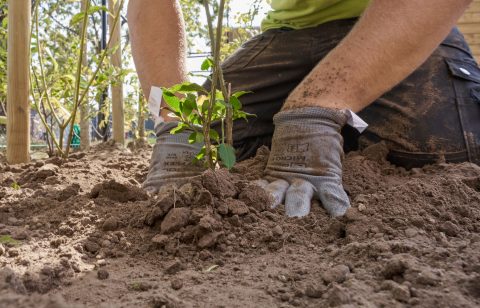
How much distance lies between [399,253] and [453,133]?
1.31 metres

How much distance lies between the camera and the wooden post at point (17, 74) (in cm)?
218

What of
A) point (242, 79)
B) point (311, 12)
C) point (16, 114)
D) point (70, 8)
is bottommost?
point (16, 114)

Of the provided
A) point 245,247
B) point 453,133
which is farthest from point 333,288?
point 453,133

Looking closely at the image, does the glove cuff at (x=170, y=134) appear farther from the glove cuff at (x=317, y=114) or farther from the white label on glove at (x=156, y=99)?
the glove cuff at (x=317, y=114)

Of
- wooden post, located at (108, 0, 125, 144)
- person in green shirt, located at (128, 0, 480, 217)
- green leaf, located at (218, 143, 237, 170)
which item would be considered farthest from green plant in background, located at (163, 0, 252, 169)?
wooden post, located at (108, 0, 125, 144)

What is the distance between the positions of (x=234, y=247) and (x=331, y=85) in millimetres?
806

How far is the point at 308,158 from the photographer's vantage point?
4.92ft

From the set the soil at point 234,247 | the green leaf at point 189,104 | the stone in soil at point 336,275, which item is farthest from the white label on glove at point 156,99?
the stone in soil at point 336,275

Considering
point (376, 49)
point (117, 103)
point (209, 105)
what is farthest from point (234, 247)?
point (117, 103)

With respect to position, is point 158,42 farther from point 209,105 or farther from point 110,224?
point 110,224

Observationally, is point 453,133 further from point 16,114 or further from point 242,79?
point 16,114

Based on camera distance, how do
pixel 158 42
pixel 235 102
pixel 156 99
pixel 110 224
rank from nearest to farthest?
pixel 110 224 → pixel 235 102 → pixel 156 99 → pixel 158 42

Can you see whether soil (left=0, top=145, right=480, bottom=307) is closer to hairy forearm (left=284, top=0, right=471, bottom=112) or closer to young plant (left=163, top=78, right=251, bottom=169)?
young plant (left=163, top=78, right=251, bottom=169)

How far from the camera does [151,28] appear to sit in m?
2.11
